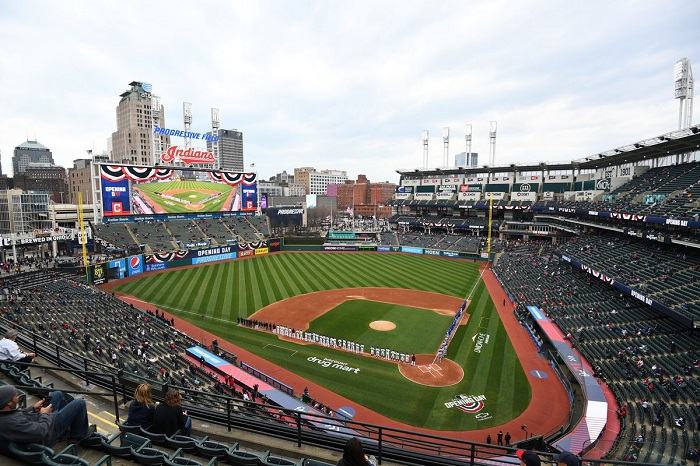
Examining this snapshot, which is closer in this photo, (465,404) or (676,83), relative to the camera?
(465,404)

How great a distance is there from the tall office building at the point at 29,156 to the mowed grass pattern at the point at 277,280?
6473 inches

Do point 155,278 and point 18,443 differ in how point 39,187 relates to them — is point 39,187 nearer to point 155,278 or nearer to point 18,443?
point 155,278

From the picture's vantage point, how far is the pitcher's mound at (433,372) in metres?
21.9

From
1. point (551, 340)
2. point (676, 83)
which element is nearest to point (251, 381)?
point (551, 340)

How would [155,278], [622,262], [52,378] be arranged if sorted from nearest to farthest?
[52,378], [622,262], [155,278]

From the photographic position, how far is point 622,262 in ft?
105

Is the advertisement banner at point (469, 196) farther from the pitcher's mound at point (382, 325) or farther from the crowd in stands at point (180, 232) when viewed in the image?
the pitcher's mound at point (382, 325)

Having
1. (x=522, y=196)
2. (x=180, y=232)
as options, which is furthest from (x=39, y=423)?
(x=522, y=196)

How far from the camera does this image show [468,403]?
1978cm

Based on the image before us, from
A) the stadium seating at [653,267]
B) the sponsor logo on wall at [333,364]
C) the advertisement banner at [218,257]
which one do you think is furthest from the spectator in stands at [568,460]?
the advertisement banner at [218,257]

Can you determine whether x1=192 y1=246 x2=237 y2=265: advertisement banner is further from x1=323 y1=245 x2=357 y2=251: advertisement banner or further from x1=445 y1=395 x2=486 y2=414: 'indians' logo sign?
x1=445 y1=395 x2=486 y2=414: 'indians' logo sign

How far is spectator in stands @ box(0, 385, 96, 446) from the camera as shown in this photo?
4328 mm

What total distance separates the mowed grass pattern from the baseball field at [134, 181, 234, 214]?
12209 mm

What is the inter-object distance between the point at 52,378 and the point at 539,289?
38.1 m
